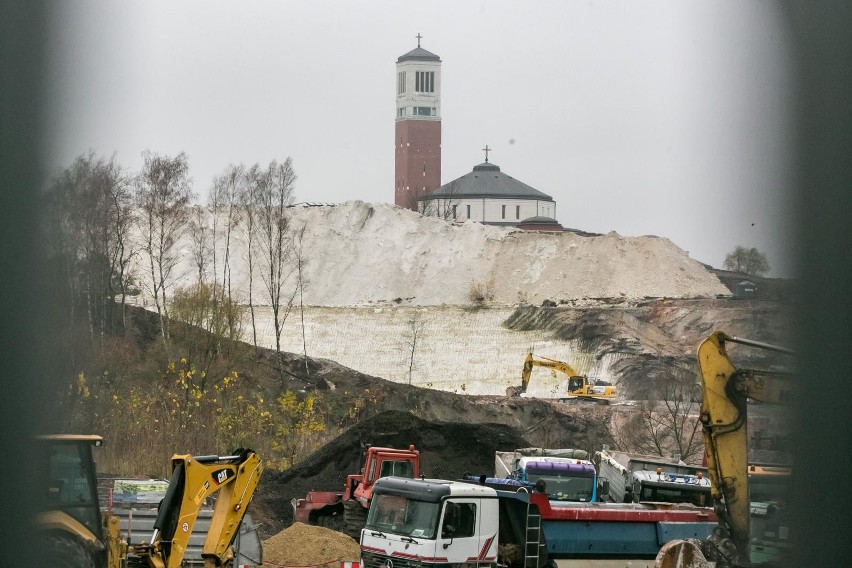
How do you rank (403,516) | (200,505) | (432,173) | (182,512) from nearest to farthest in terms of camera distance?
1. (182,512)
2. (200,505)
3. (403,516)
4. (432,173)

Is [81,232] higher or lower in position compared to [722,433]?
higher

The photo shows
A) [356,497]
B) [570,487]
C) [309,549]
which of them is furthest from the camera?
[356,497]

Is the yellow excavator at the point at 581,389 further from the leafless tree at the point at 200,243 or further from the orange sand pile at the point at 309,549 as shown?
the orange sand pile at the point at 309,549

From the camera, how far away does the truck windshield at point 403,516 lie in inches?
398

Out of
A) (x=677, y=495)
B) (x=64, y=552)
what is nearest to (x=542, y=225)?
(x=677, y=495)

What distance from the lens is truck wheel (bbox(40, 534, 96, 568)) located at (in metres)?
3.36

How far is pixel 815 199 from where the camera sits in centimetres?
353

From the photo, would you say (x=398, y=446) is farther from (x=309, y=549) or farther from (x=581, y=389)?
(x=581, y=389)

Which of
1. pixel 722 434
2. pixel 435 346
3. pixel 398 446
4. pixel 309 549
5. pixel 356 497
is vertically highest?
pixel 435 346

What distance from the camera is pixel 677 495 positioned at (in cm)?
→ 1449

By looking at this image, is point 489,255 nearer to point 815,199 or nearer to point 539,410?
point 539,410

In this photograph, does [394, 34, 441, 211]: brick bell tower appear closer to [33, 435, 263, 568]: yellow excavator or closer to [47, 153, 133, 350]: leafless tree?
[33, 435, 263, 568]: yellow excavator

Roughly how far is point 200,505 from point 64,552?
19.1ft

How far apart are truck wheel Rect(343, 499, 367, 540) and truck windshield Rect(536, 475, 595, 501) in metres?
2.22
